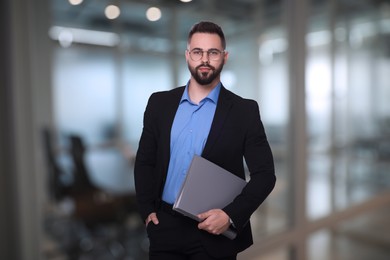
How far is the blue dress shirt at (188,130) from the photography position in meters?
0.29

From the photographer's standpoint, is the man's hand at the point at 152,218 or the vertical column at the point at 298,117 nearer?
the man's hand at the point at 152,218

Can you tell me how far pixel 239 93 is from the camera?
0.38m

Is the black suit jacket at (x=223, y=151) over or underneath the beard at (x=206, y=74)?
underneath

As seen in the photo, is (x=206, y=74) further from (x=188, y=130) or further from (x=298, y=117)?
(x=298, y=117)

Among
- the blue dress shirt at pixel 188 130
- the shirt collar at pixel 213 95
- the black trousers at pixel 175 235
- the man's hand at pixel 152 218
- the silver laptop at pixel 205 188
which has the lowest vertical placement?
the black trousers at pixel 175 235

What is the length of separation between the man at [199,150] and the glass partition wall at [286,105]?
0.03 meters

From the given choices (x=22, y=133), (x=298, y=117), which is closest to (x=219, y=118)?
(x=22, y=133)

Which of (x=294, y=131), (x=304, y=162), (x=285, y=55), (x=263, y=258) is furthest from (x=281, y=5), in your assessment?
(x=263, y=258)

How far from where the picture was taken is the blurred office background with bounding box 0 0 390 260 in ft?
2.79

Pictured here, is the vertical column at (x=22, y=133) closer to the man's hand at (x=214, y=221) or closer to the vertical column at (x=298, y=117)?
the man's hand at (x=214, y=221)

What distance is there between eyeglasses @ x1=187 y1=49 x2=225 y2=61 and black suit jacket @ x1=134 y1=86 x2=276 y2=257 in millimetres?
33

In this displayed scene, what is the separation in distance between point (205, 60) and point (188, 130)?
5cm

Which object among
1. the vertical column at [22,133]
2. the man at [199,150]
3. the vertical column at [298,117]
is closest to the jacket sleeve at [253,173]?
the man at [199,150]

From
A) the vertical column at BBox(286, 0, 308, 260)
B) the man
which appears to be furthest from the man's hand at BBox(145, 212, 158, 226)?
the vertical column at BBox(286, 0, 308, 260)
